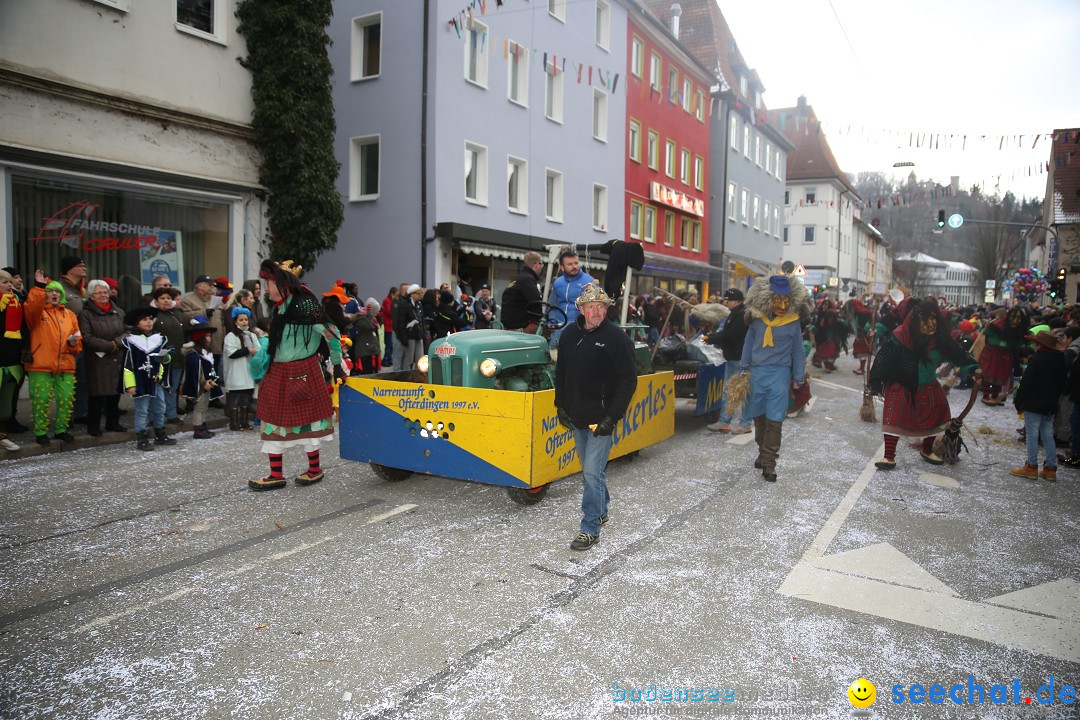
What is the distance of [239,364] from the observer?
946 cm

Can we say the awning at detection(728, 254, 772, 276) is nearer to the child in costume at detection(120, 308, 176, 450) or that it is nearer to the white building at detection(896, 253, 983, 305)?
the child in costume at detection(120, 308, 176, 450)

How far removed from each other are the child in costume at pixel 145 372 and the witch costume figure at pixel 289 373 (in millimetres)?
2410

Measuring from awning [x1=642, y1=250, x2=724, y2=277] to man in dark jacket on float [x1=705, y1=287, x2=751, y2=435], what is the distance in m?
20.5

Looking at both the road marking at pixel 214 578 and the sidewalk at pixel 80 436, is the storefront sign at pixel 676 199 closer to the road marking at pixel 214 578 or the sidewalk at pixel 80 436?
the sidewalk at pixel 80 436

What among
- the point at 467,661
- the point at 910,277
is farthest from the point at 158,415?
the point at 910,277

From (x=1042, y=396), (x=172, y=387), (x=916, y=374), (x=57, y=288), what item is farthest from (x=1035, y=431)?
(x=57, y=288)

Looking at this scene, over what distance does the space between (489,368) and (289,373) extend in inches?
72.6

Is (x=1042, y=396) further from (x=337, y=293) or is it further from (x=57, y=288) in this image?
(x=57, y=288)

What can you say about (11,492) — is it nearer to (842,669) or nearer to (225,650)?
(225,650)

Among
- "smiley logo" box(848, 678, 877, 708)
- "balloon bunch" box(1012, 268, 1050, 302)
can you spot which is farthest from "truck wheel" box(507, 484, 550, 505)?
"balloon bunch" box(1012, 268, 1050, 302)

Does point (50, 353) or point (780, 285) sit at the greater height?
point (780, 285)

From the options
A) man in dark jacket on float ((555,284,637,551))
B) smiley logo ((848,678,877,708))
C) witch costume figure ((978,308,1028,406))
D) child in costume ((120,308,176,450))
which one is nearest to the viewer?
smiley logo ((848,678,877,708))

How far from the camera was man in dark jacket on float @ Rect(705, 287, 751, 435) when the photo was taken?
32.6 feet

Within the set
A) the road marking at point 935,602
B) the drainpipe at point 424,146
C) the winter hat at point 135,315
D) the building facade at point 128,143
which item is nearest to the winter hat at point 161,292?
the winter hat at point 135,315
